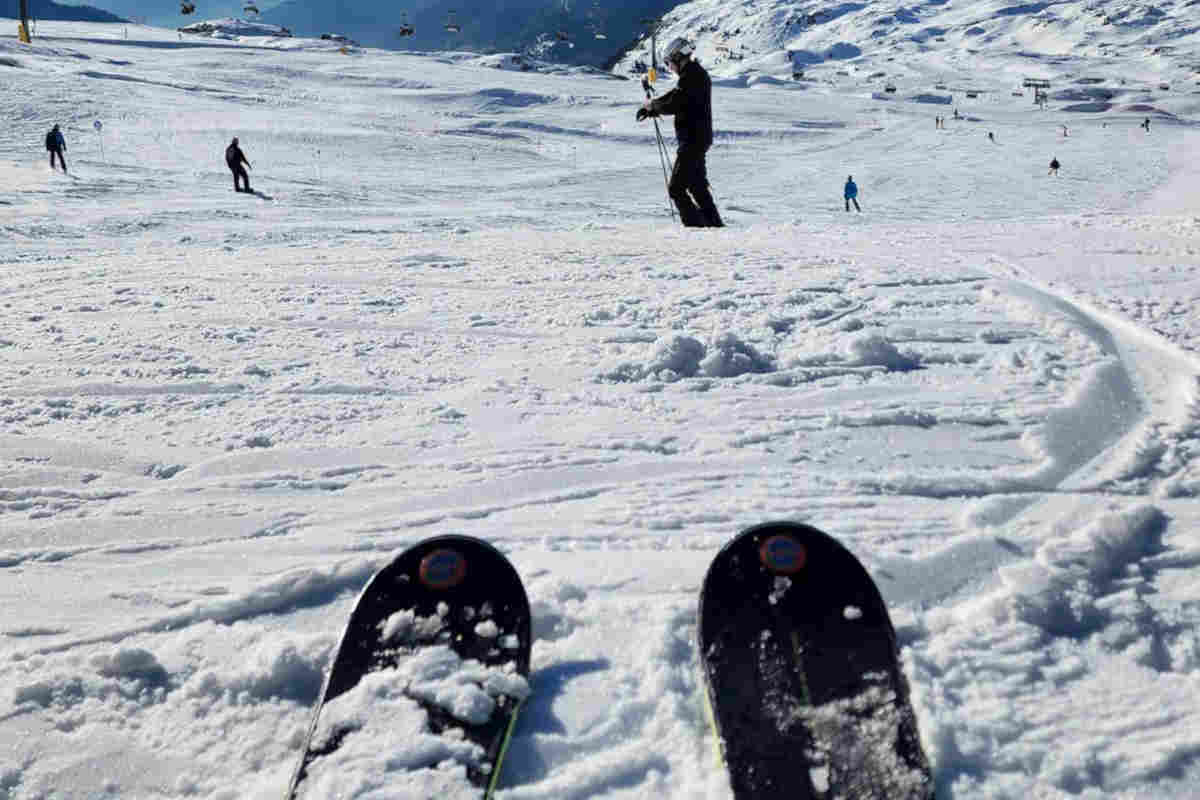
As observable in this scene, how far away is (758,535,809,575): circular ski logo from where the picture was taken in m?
2.06

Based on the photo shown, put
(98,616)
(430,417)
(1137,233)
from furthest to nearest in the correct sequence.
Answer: (1137,233), (430,417), (98,616)

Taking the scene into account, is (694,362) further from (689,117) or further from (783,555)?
(689,117)

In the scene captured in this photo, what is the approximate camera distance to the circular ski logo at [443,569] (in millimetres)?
2104

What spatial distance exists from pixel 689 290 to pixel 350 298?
251 cm

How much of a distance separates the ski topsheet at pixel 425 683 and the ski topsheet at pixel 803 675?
1.61 feet

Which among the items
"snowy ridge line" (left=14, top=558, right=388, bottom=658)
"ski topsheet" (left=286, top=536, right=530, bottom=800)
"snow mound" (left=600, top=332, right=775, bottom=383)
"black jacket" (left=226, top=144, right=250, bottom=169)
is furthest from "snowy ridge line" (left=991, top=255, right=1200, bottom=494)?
"black jacket" (left=226, top=144, right=250, bottom=169)

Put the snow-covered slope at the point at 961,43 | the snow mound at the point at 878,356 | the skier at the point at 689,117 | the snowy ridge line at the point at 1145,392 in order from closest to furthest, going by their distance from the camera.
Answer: the snowy ridge line at the point at 1145,392
the snow mound at the point at 878,356
the skier at the point at 689,117
the snow-covered slope at the point at 961,43

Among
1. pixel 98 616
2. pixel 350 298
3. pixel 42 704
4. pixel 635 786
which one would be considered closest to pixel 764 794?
pixel 635 786

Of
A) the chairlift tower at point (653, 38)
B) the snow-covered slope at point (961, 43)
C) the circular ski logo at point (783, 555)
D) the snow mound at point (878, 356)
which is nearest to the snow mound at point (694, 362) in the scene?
the snow mound at point (878, 356)

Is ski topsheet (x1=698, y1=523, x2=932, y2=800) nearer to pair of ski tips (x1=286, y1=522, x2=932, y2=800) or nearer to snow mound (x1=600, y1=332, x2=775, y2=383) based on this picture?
pair of ski tips (x1=286, y1=522, x2=932, y2=800)

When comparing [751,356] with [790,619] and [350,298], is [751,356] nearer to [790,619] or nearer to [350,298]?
[790,619]

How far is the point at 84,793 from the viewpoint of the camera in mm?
1678

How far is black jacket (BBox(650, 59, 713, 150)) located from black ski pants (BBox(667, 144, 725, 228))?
17 centimetres

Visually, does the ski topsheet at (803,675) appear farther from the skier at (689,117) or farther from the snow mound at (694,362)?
the skier at (689,117)
